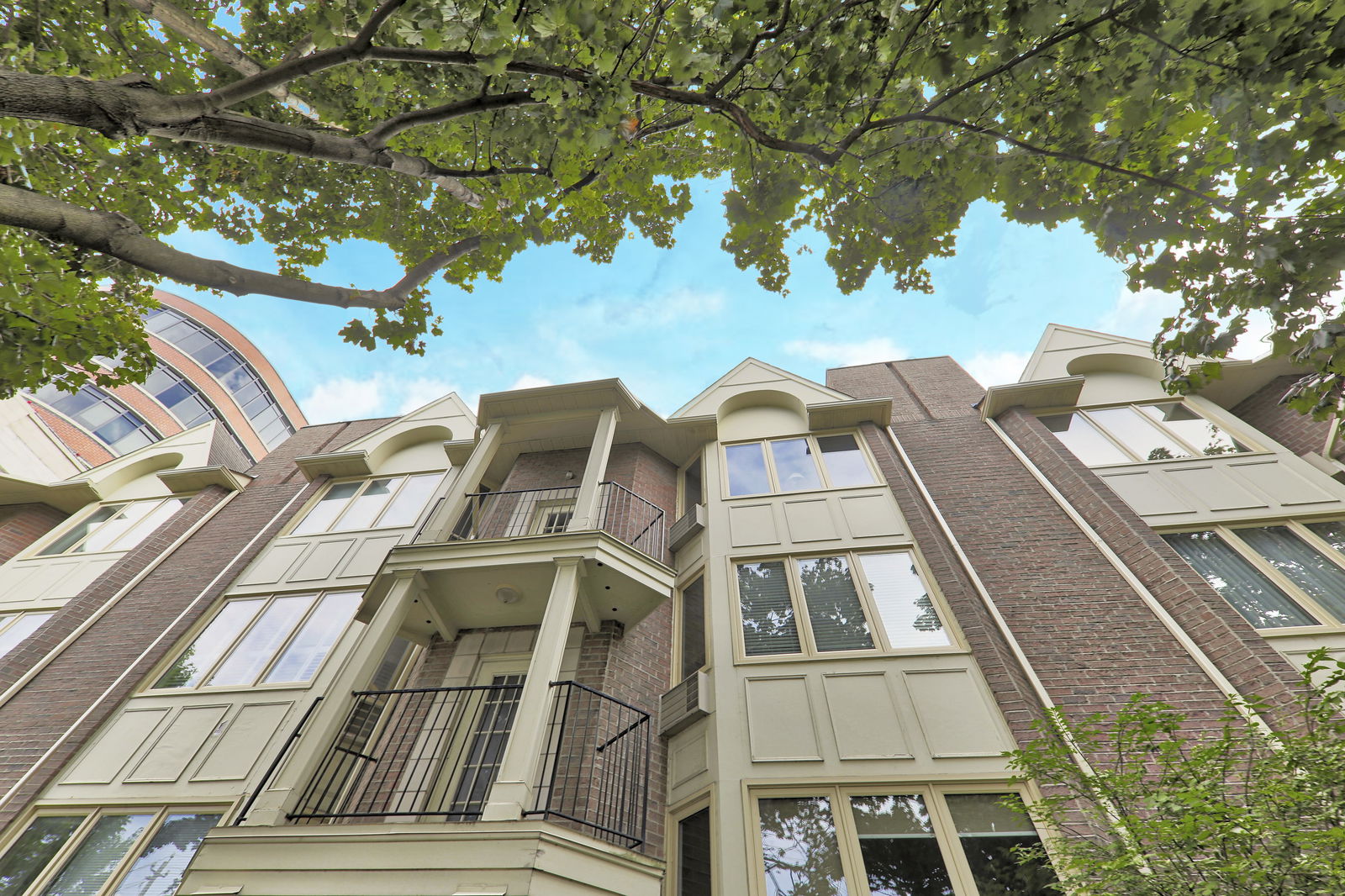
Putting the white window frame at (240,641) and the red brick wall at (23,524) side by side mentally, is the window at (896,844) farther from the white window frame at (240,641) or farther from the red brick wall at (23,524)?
the red brick wall at (23,524)

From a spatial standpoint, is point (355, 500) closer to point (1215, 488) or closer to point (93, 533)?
point (93, 533)

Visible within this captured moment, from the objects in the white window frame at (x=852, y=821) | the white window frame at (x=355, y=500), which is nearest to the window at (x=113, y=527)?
the white window frame at (x=355, y=500)

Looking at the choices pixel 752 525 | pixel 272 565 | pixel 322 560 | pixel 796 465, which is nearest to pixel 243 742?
pixel 322 560

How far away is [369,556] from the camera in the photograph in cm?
1093

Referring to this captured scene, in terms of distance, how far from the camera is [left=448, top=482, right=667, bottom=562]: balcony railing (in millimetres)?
9773

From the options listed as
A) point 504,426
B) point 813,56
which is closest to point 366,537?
point 504,426

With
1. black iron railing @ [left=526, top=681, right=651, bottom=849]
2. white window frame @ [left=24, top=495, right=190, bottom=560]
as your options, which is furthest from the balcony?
white window frame @ [left=24, top=495, right=190, bottom=560]

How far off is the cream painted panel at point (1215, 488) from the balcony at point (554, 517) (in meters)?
8.09

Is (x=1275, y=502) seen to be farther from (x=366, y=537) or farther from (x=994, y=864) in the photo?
(x=366, y=537)

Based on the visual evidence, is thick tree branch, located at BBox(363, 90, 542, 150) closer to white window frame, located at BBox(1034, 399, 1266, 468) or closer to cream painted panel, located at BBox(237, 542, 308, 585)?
cream painted panel, located at BBox(237, 542, 308, 585)

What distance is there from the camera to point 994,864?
5.57 metres

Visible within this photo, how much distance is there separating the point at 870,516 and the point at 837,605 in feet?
6.11

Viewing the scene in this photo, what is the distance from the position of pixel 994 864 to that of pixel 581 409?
8090 mm

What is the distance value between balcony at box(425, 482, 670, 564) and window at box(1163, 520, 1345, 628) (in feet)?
24.7
